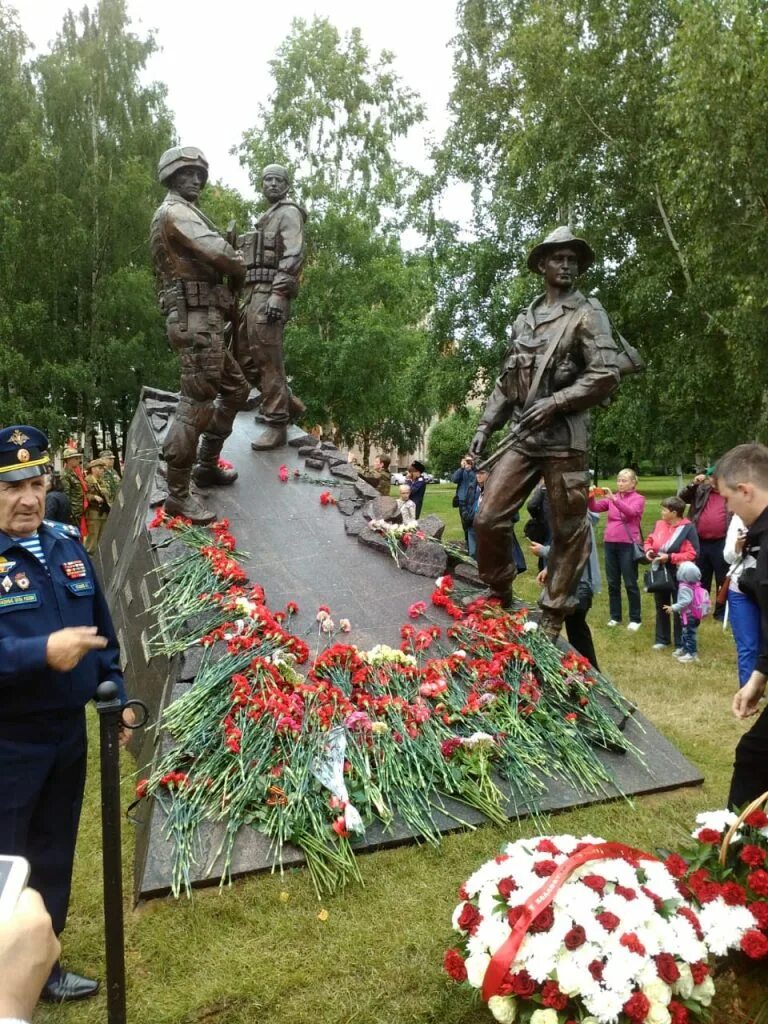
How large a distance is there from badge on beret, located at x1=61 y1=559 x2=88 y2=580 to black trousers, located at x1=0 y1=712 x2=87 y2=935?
47 cm

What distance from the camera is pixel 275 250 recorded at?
327 inches

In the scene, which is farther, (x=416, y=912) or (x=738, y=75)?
(x=738, y=75)

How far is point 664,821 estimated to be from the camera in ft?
13.1

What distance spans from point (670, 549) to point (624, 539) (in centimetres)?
97

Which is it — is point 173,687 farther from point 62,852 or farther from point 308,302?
point 308,302

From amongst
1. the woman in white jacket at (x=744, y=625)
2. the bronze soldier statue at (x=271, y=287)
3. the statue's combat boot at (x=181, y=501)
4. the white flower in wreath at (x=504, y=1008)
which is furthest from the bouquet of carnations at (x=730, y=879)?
the bronze soldier statue at (x=271, y=287)

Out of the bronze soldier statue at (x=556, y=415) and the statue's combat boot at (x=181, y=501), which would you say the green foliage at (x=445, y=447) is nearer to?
the statue's combat boot at (x=181, y=501)

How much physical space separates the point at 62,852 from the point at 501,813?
6.47ft

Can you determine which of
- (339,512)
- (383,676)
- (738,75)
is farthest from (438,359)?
(383,676)

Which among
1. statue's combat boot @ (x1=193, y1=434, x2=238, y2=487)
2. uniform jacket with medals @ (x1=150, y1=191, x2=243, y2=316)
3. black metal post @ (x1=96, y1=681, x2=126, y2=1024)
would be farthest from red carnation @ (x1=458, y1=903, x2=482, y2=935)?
statue's combat boot @ (x1=193, y1=434, x2=238, y2=487)

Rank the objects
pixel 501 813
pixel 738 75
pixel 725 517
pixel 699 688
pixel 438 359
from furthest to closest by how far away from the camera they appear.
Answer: pixel 438 359 < pixel 738 75 < pixel 725 517 < pixel 699 688 < pixel 501 813

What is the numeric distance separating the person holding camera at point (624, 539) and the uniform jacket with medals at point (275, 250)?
3.69 meters

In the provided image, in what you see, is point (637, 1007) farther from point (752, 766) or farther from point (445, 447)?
point (445, 447)

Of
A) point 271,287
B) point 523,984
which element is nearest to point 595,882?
point 523,984
